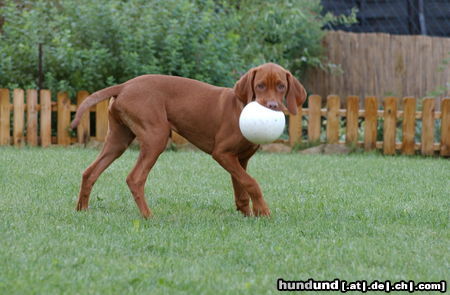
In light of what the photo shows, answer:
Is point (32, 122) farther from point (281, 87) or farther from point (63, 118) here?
point (281, 87)

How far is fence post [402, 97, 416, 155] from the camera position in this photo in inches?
485

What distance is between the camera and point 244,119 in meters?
6.14

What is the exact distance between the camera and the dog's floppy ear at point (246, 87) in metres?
6.40

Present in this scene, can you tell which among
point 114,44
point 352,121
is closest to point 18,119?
point 114,44

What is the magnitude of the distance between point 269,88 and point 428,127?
660 centimetres

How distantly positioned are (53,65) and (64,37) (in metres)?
0.67

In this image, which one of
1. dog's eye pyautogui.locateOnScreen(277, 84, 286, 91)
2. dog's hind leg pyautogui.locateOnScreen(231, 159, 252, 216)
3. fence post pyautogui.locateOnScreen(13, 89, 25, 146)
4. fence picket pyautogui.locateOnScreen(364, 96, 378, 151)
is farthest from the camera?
fence picket pyautogui.locateOnScreen(364, 96, 378, 151)

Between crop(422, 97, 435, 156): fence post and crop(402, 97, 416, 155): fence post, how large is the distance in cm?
15

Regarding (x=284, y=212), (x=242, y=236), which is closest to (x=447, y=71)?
(x=284, y=212)

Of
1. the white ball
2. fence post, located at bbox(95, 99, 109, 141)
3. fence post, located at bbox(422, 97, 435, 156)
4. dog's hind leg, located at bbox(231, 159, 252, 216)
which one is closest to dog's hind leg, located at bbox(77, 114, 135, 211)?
dog's hind leg, located at bbox(231, 159, 252, 216)

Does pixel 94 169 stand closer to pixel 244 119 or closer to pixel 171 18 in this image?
pixel 244 119

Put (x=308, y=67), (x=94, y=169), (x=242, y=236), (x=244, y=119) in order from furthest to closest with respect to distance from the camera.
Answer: (x=308, y=67), (x=94, y=169), (x=244, y=119), (x=242, y=236)

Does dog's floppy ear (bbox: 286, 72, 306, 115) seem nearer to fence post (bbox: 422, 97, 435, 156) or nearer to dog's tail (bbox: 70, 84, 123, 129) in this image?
dog's tail (bbox: 70, 84, 123, 129)

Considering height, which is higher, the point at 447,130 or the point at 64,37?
the point at 64,37
